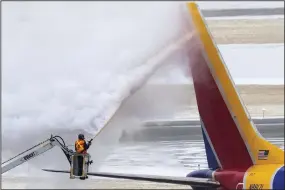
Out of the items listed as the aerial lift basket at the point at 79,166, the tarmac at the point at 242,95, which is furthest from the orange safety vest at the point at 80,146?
the tarmac at the point at 242,95

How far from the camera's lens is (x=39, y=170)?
13.6 m

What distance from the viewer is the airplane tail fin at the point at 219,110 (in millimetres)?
9008

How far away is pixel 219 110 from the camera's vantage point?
9.35 metres

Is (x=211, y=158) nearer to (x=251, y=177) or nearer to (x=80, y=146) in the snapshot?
(x=251, y=177)

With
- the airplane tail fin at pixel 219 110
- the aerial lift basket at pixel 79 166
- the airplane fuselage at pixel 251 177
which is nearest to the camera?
the airplane fuselage at pixel 251 177

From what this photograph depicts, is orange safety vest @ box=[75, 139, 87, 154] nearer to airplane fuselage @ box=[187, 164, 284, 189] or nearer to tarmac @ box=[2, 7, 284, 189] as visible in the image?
airplane fuselage @ box=[187, 164, 284, 189]

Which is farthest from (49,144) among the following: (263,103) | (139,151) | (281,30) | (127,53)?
(281,30)

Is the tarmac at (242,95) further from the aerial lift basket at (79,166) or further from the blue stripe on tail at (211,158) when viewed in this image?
the blue stripe on tail at (211,158)

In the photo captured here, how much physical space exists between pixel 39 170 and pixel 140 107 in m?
2.12

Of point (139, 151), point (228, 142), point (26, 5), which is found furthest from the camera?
point (139, 151)

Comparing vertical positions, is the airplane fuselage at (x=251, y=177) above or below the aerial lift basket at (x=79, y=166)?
below

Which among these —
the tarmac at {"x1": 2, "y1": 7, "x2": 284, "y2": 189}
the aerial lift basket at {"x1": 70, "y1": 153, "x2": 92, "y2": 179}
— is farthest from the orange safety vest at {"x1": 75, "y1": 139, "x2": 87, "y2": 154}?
the tarmac at {"x1": 2, "y1": 7, "x2": 284, "y2": 189}

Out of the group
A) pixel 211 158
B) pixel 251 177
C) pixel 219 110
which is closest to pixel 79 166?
pixel 211 158

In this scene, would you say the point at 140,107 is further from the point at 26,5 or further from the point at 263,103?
the point at 263,103
